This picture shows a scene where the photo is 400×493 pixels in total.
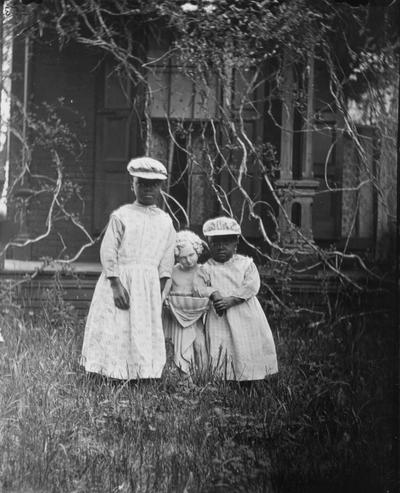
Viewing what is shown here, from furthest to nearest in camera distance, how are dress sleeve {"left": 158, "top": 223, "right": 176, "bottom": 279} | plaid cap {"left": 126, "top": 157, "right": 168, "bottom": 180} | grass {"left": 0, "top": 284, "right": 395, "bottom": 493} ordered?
dress sleeve {"left": 158, "top": 223, "right": 176, "bottom": 279}, plaid cap {"left": 126, "top": 157, "right": 168, "bottom": 180}, grass {"left": 0, "top": 284, "right": 395, "bottom": 493}

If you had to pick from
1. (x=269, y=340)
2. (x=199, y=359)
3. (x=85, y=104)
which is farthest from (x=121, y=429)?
(x=85, y=104)

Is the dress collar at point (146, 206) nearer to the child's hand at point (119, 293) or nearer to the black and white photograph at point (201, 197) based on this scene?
the black and white photograph at point (201, 197)

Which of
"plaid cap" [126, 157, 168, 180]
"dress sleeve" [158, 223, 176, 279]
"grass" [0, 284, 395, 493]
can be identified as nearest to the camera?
"grass" [0, 284, 395, 493]

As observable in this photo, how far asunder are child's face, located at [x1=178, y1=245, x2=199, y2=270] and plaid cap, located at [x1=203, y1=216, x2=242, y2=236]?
0.12 metres

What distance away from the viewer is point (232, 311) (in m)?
3.44

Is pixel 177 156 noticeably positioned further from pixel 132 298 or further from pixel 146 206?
pixel 132 298

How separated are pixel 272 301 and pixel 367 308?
476 millimetres

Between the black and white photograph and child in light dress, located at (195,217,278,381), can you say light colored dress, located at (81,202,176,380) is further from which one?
child in light dress, located at (195,217,278,381)

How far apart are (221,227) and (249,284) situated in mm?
326

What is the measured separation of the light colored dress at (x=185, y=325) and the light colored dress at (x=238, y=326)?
0.14 ft

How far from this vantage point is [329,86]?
11.3 feet

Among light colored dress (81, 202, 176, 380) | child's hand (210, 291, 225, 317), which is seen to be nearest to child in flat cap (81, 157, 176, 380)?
light colored dress (81, 202, 176, 380)

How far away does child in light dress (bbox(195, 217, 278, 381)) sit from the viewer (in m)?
3.36

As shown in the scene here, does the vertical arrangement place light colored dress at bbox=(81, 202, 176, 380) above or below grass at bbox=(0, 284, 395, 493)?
above
